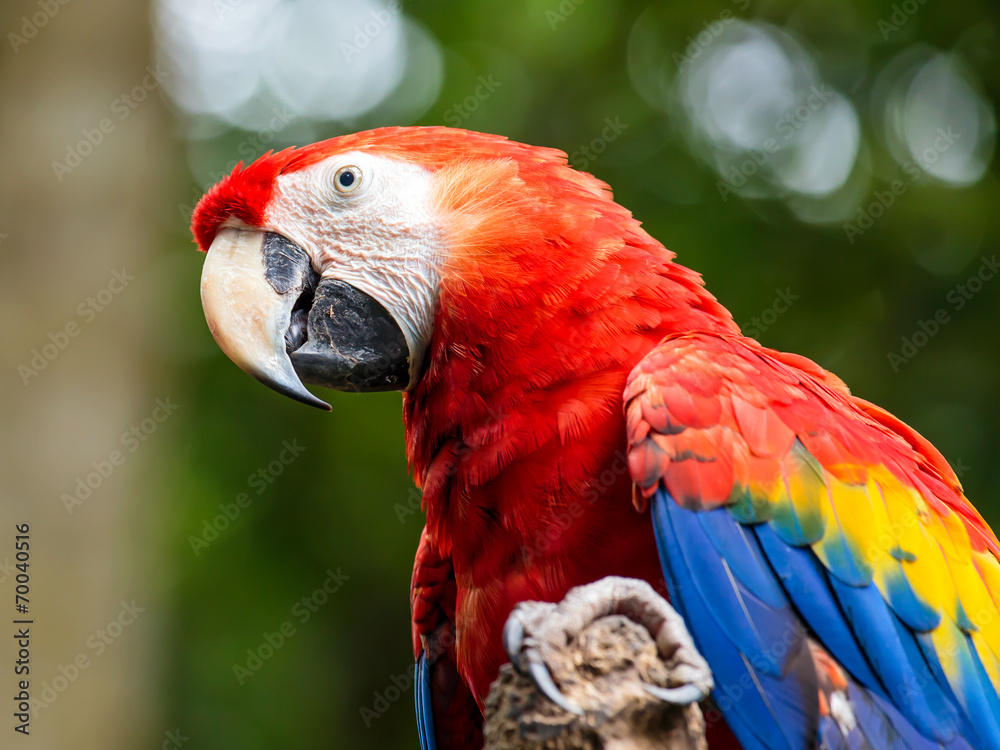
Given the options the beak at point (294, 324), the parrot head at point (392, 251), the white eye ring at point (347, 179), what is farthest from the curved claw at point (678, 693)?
the white eye ring at point (347, 179)

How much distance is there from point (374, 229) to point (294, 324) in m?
0.27

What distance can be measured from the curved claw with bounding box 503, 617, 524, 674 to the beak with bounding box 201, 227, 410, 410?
82 centimetres

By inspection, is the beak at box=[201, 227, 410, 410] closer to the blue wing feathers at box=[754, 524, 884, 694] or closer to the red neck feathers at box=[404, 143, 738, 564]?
the red neck feathers at box=[404, 143, 738, 564]

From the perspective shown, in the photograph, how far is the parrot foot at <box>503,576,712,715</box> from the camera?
3.55ft

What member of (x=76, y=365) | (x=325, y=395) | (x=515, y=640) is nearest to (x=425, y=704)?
(x=515, y=640)

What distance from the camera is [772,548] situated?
5.15 ft

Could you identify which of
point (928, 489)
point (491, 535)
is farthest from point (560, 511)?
point (928, 489)

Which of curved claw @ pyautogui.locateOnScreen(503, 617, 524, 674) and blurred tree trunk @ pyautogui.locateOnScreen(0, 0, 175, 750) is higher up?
curved claw @ pyautogui.locateOnScreen(503, 617, 524, 674)

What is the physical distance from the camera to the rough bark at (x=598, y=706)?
41.3 inches

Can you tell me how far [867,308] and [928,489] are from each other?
2.76m

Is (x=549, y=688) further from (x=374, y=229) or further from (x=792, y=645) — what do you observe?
(x=374, y=229)

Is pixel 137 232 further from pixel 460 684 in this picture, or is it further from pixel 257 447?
pixel 460 684

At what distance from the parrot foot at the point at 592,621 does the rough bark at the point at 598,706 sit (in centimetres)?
1

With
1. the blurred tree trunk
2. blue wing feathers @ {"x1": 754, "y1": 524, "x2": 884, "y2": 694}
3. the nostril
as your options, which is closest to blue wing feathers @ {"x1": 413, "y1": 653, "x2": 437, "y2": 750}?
the nostril
